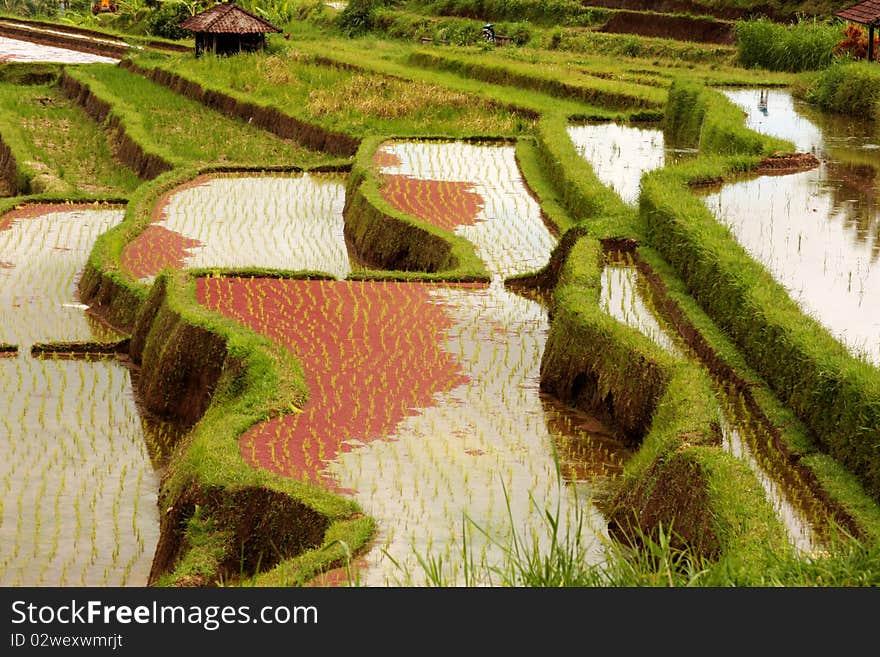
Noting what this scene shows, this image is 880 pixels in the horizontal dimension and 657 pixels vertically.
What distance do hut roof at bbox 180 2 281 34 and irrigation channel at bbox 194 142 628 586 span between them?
14.6 m

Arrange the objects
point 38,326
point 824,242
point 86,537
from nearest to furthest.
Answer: point 86,537
point 824,242
point 38,326

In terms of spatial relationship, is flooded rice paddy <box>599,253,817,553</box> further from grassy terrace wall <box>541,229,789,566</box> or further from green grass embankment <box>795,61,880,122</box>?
green grass embankment <box>795,61,880,122</box>

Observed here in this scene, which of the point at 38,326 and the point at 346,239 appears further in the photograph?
the point at 346,239

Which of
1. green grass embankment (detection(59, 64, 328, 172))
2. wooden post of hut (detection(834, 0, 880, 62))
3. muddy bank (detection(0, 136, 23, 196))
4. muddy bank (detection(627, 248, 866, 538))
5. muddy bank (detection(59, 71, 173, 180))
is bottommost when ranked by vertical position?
muddy bank (detection(0, 136, 23, 196))

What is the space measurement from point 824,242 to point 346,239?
4.84 meters

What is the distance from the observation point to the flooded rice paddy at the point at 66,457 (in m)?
6.65

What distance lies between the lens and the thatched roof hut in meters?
24.8

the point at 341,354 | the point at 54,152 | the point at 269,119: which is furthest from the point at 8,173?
the point at 341,354

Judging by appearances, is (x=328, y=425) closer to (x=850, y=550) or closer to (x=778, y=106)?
(x=850, y=550)

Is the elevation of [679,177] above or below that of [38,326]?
above

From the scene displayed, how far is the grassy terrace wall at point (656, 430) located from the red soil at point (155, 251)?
12.0ft

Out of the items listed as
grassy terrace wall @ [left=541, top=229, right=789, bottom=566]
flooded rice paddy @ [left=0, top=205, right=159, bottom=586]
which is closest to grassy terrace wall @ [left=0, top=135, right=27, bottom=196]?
flooded rice paddy @ [left=0, top=205, right=159, bottom=586]

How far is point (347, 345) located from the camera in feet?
27.6

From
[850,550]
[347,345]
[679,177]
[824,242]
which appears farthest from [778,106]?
[850,550]
